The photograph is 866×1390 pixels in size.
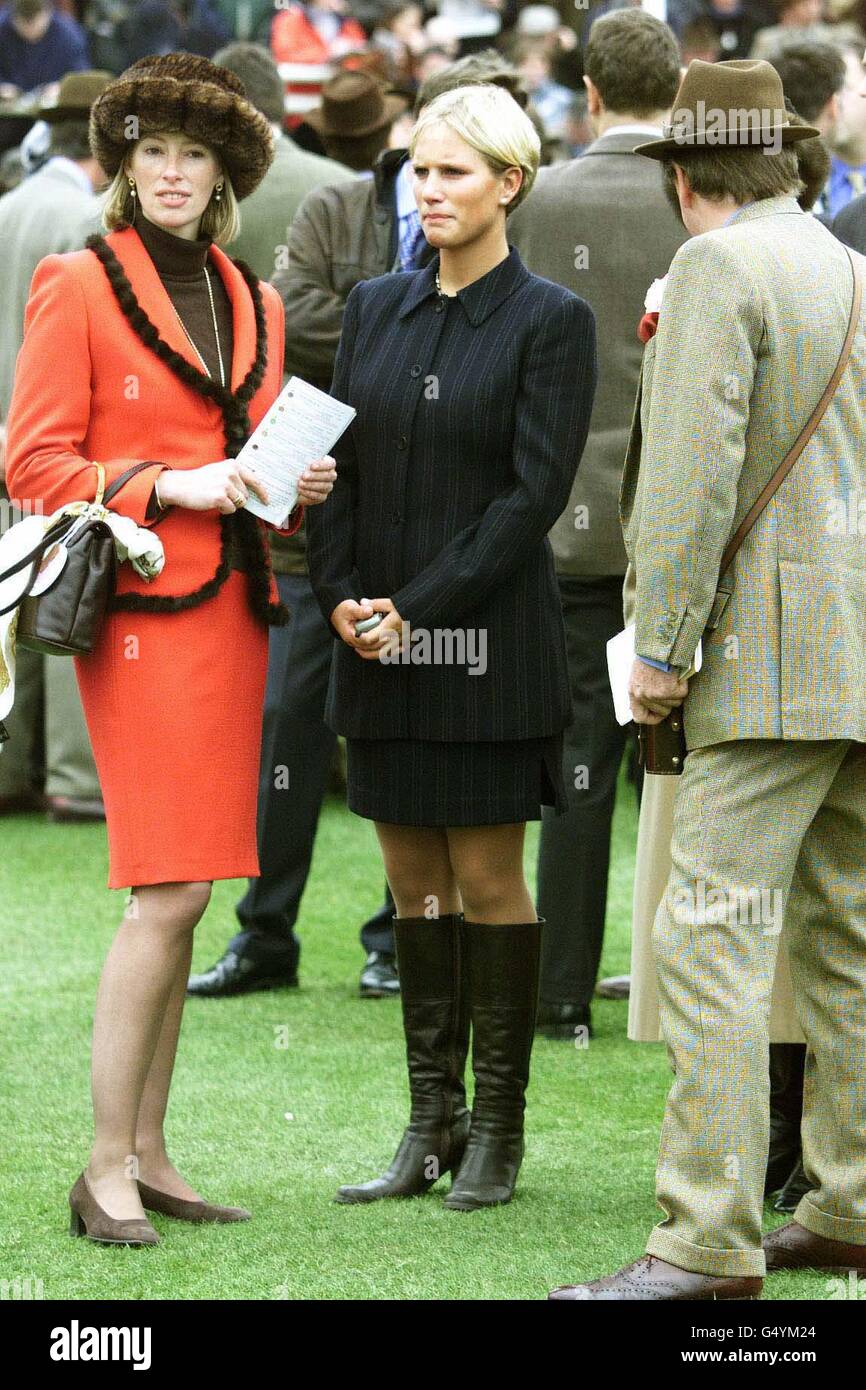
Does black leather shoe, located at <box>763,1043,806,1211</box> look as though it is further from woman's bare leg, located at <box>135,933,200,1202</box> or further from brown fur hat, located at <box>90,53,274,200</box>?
brown fur hat, located at <box>90,53,274,200</box>

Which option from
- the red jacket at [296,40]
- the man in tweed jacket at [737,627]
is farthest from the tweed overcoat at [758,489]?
the red jacket at [296,40]

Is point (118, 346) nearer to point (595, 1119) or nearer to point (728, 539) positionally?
point (728, 539)

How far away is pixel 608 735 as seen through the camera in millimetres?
5324

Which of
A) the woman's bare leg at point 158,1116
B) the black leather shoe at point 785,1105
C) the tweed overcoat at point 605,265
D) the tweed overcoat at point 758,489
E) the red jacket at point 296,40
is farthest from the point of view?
the red jacket at point 296,40

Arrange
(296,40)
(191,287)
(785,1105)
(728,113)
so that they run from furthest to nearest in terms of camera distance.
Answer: (296,40) < (785,1105) < (191,287) < (728,113)

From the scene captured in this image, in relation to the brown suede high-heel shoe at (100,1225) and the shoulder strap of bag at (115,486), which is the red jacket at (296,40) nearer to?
the shoulder strap of bag at (115,486)

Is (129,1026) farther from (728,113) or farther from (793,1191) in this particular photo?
(728,113)

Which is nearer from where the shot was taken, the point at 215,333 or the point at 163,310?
the point at 163,310

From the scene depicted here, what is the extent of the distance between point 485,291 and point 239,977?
2.45 m

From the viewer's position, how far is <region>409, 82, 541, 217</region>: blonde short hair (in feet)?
12.3

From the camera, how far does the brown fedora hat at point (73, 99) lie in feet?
24.1

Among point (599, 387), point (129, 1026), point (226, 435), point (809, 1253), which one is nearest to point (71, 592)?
point (226, 435)

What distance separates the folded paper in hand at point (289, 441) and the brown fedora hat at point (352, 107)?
3.14 metres

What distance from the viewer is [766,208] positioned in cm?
330
